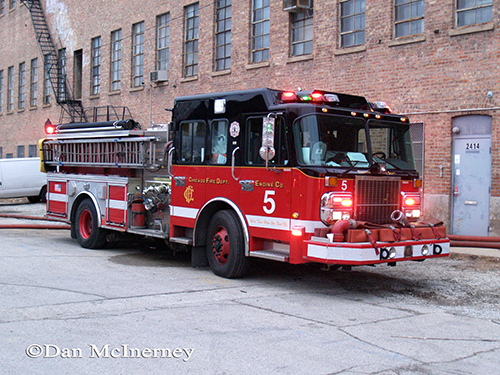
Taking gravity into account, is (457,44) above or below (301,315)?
above

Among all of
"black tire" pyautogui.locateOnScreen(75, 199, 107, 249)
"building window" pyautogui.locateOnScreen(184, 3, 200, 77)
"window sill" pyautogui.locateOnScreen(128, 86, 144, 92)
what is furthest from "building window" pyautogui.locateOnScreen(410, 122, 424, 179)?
"window sill" pyautogui.locateOnScreen(128, 86, 144, 92)

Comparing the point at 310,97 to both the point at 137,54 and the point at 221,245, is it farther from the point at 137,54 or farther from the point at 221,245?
the point at 137,54

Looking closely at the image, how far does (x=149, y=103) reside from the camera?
2295 centimetres

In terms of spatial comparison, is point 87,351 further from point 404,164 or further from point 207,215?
point 404,164

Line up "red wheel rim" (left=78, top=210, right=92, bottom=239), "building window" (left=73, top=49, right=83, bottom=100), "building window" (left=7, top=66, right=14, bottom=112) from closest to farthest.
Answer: "red wheel rim" (left=78, top=210, right=92, bottom=239)
"building window" (left=73, top=49, right=83, bottom=100)
"building window" (left=7, top=66, right=14, bottom=112)

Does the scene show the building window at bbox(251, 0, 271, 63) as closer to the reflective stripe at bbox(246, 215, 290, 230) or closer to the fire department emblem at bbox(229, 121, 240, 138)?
the fire department emblem at bbox(229, 121, 240, 138)

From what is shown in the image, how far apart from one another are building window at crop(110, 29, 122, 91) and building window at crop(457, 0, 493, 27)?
15.6 m

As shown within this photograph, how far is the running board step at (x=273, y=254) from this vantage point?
24.6 ft

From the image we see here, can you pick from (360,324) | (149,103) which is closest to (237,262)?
(360,324)

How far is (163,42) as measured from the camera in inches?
883

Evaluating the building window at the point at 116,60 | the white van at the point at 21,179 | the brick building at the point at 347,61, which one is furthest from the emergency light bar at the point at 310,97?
the building window at the point at 116,60

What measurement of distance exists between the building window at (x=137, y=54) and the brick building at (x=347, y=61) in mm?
57

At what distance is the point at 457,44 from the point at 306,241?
8136mm

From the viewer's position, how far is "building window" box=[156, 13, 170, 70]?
22156mm
